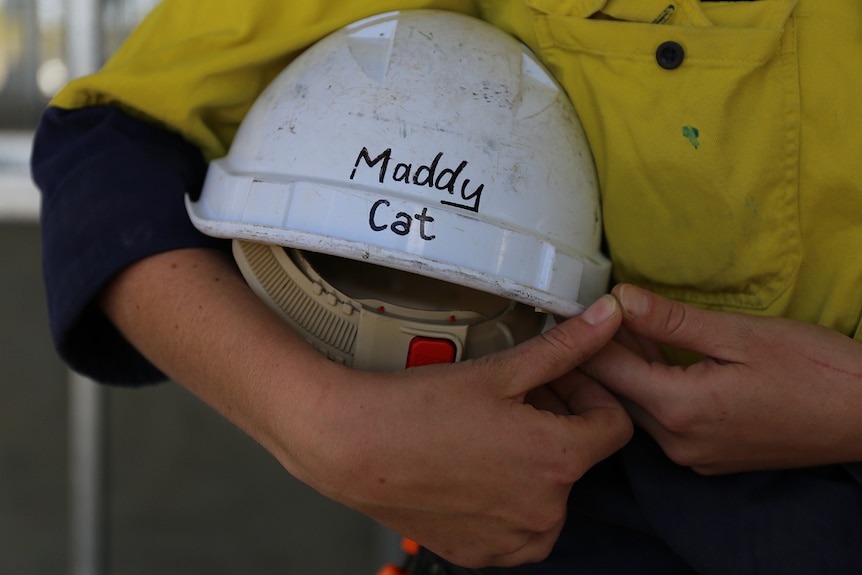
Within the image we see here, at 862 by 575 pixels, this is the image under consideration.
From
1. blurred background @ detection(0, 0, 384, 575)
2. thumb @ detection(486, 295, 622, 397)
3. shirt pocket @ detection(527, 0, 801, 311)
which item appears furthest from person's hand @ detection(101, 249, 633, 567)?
blurred background @ detection(0, 0, 384, 575)

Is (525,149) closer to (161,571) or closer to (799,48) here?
(799,48)

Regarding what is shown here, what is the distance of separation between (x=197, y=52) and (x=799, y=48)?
1.98 feet

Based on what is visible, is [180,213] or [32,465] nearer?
[180,213]

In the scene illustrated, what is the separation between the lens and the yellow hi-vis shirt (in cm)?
84

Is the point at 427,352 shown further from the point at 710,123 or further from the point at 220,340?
the point at 710,123

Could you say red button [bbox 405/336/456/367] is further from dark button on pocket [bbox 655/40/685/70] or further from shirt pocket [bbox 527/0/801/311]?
dark button on pocket [bbox 655/40/685/70]

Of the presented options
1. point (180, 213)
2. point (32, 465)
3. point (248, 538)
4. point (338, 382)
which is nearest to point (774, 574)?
point (338, 382)

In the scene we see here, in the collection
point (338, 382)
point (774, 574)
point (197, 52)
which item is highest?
point (197, 52)

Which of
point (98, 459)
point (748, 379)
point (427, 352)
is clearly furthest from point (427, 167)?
point (98, 459)

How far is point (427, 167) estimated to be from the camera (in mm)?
818

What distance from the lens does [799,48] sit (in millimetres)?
845

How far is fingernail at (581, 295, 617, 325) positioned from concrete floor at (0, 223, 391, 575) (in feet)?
5.82

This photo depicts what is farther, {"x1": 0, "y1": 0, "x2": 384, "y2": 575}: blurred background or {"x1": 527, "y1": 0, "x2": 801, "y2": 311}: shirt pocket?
{"x1": 0, "y1": 0, "x2": 384, "y2": 575}: blurred background

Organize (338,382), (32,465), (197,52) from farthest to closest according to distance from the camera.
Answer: (32,465), (197,52), (338,382)
